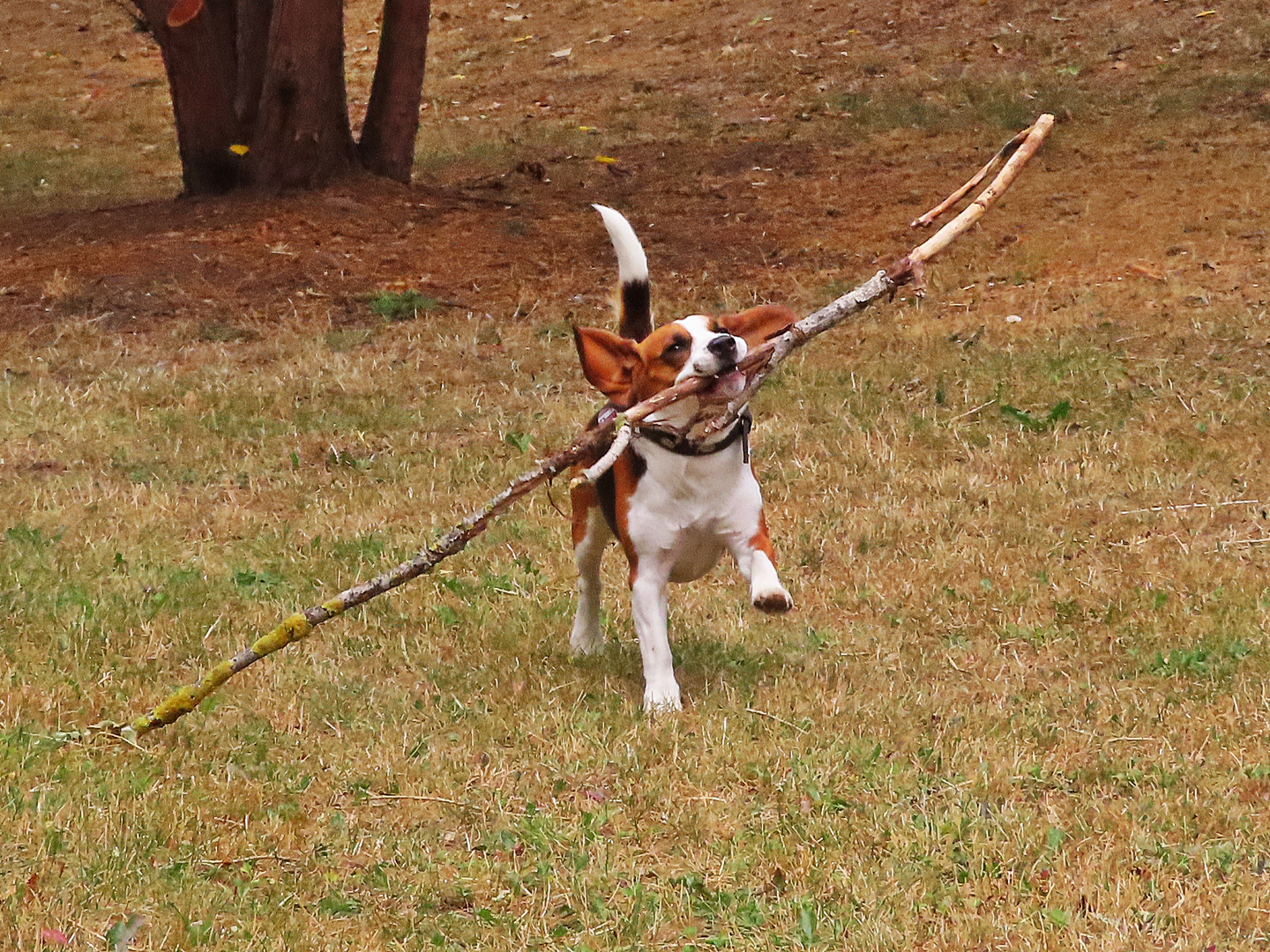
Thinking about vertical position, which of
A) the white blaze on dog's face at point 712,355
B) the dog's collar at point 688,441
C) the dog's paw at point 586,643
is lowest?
the dog's paw at point 586,643

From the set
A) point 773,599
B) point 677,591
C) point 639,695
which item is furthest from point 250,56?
point 773,599

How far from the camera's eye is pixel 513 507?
855 cm

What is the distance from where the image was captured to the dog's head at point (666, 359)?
5465mm

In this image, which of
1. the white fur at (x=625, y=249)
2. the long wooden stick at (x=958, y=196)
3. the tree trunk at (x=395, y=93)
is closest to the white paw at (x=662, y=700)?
the white fur at (x=625, y=249)

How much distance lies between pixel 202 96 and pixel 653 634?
33.5ft

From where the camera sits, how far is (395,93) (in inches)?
596

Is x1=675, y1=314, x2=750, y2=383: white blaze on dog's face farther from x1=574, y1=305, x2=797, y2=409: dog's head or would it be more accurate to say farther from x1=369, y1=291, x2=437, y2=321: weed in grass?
x1=369, y1=291, x2=437, y2=321: weed in grass

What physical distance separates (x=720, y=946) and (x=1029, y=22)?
17.7m

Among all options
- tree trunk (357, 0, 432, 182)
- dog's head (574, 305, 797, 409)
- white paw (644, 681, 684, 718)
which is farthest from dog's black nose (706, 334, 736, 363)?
tree trunk (357, 0, 432, 182)

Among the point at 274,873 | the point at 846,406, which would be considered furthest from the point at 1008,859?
the point at 846,406

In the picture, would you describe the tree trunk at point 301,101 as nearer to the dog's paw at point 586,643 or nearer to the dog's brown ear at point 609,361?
the dog's paw at point 586,643

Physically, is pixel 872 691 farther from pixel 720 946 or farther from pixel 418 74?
pixel 418 74

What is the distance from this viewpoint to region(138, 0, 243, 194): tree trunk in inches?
569

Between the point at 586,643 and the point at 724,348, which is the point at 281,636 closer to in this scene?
the point at 586,643
